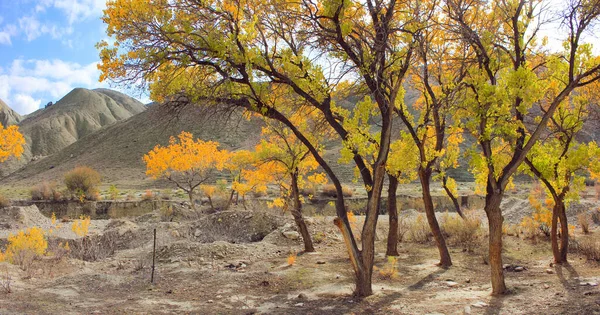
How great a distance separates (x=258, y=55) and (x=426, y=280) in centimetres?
535

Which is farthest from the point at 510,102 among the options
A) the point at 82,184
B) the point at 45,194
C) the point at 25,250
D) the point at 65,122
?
the point at 65,122

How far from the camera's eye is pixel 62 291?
8242 millimetres

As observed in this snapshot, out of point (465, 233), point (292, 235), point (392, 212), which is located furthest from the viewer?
point (292, 235)

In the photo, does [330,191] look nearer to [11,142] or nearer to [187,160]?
[187,160]

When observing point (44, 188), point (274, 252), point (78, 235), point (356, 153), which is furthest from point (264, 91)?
point (44, 188)

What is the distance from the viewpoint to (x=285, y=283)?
8.84m

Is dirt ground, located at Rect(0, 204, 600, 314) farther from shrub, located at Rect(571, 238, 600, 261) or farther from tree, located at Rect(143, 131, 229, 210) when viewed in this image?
tree, located at Rect(143, 131, 229, 210)

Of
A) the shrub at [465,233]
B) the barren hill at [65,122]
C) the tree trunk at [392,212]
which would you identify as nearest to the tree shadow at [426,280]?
the tree trunk at [392,212]

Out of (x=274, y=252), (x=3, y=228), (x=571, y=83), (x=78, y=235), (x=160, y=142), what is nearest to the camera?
(x=571, y=83)

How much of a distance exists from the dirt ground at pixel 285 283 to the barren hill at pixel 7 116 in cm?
12703

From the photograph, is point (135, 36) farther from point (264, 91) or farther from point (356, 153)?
point (356, 153)

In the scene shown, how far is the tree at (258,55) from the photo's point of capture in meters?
6.83

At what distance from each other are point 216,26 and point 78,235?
1276 cm

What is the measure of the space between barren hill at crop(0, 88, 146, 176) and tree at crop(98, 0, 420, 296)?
90352 mm
